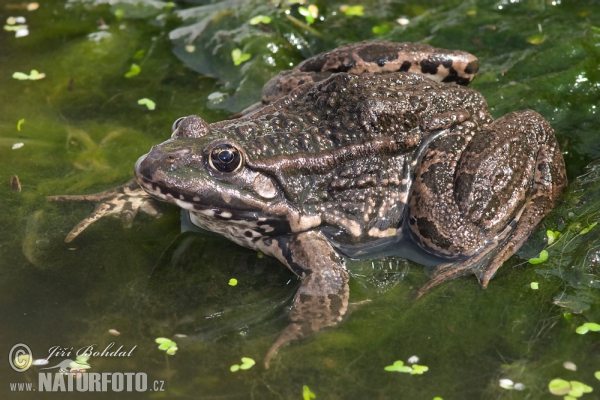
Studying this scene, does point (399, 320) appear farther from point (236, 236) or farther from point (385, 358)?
point (236, 236)

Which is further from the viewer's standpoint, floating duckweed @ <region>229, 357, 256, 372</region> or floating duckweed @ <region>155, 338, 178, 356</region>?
floating duckweed @ <region>155, 338, 178, 356</region>

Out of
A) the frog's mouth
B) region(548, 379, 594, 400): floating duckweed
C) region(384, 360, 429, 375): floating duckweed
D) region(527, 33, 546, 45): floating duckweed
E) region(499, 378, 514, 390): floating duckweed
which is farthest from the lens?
region(527, 33, 546, 45): floating duckweed

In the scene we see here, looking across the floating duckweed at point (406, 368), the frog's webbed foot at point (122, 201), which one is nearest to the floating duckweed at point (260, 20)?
the frog's webbed foot at point (122, 201)

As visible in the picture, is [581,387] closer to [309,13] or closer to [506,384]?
[506,384]

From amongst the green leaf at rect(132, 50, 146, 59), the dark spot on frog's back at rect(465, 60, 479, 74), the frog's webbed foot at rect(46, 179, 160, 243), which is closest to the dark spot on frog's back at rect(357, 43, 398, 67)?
the dark spot on frog's back at rect(465, 60, 479, 74)

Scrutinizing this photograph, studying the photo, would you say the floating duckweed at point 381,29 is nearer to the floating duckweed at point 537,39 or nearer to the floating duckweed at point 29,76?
the floating duckweed at point 537,39

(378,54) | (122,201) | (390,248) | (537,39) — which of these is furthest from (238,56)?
(537,39)

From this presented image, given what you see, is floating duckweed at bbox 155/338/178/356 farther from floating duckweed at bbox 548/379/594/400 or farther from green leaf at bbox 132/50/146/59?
green leaf at bbox 132/50/146/59
